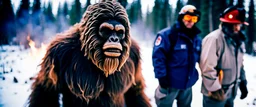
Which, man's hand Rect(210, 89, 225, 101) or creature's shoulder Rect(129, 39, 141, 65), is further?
man's hand Rect(210, 89, 225, 101)

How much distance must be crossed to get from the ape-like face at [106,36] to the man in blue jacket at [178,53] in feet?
3.70

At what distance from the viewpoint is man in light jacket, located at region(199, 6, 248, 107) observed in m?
2.92

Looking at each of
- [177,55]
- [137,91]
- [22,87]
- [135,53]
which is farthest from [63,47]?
[22,87]

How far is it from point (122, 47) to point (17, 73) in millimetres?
5401

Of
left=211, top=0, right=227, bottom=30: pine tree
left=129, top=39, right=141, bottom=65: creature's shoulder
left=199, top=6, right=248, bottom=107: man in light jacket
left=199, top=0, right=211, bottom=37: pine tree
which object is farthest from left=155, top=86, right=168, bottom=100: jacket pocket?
left=199, top=0, right=211, bottom=37: pine tree

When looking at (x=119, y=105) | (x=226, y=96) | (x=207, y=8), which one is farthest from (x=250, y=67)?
(x=207, y=8)

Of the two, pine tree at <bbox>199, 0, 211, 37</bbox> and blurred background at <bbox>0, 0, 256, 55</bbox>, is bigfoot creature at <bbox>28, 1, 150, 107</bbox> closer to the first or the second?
blurred background at <bbox>0, 0, 256, 55</bbox>

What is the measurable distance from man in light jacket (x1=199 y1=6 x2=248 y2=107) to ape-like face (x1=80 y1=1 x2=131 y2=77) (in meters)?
1.42

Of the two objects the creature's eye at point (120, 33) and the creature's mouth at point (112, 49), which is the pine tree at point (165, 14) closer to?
the creature's eye at point (120, 33)

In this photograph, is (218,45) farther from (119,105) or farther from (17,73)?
(17,73)

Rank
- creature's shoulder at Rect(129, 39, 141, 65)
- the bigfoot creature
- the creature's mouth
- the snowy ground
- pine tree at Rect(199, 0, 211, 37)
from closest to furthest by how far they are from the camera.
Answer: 1. the creature's mouth
2. the bigfoot creature
3. creature's shoulder at Rect(129, 39, 141, 65)
4. the snowy ground
5. pine tree at Rect(199, 0, 211, 37)

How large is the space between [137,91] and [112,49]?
60 cm

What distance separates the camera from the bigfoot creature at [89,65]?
1825 millimetres

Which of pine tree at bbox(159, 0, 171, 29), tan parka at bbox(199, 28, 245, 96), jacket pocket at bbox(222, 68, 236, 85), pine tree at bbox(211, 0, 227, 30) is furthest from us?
pine tree at bbox(159, 0, 171, 29)
